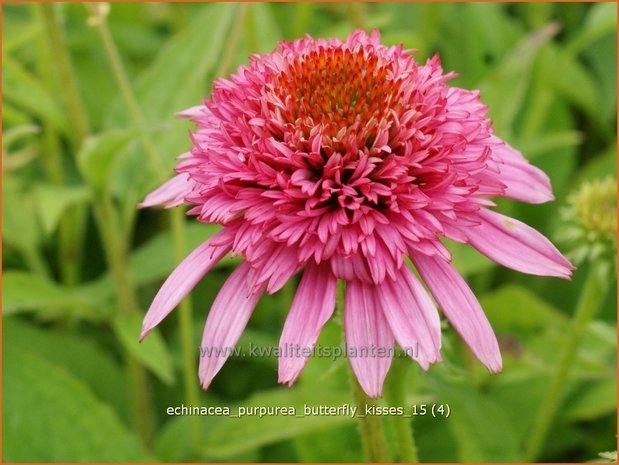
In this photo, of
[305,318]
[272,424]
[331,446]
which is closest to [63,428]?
[272,424]

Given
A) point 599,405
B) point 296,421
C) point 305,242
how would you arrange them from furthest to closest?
point 599,405 < point 296,421 < point 305,242

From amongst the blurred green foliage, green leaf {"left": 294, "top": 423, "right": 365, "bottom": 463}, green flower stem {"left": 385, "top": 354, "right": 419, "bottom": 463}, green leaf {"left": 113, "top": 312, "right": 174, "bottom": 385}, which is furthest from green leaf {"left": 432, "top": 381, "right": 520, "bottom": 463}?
green leaf {"left": 113, "top": 312, "right": 174, "bottom": 385}

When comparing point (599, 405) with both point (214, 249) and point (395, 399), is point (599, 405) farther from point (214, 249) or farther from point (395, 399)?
point (214, 249)

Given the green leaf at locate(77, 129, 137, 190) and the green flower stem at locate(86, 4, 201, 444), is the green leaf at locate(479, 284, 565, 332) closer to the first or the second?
the green flower stem at locate(86, 4, 201, 444)

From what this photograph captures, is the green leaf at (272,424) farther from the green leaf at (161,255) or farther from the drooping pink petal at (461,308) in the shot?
the drooping pink petal at (461,308)

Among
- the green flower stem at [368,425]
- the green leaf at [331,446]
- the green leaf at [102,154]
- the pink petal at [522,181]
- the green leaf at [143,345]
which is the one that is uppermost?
the green leaf at [102,154]

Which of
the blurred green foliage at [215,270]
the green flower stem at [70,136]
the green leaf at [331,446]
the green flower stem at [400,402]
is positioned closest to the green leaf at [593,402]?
the blurred green foliage at [215,270]

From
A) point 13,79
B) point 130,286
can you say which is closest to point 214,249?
point 130,286
